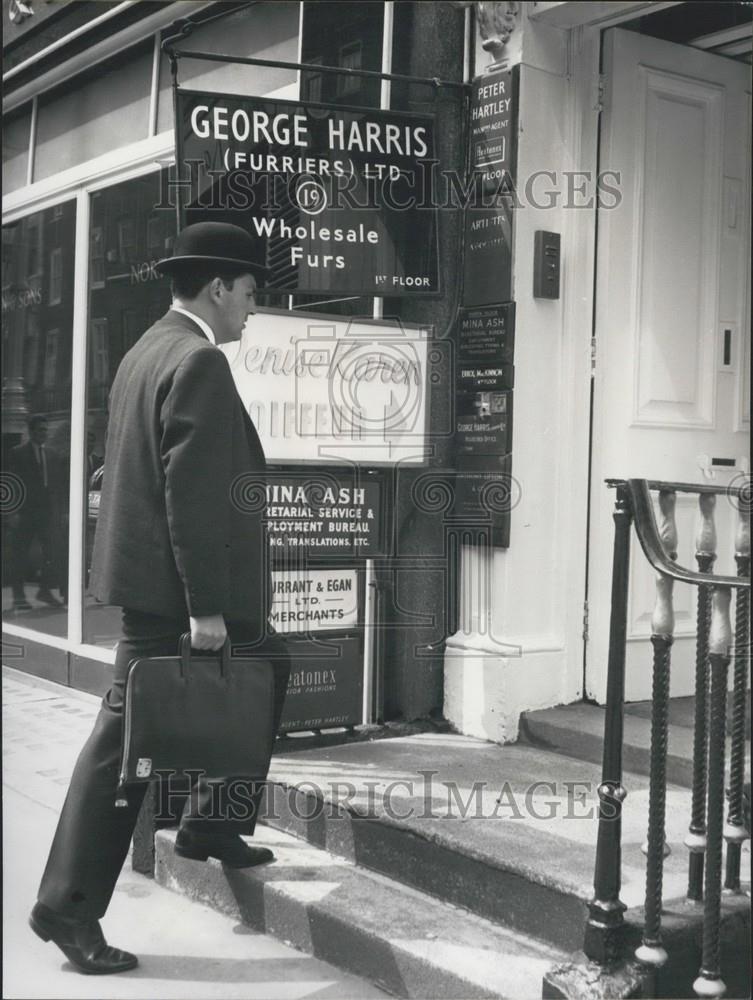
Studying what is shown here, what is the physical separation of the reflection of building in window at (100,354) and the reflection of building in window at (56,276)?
1.91 ft

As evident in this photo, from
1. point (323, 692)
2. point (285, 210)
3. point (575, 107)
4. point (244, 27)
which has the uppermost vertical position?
point (244, 27)

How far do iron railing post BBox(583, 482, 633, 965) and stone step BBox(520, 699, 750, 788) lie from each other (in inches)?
43.6

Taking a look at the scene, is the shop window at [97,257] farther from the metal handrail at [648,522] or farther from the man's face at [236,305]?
the metal handrail at [648,522]

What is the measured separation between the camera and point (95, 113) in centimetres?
661

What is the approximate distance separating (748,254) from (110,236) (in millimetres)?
3350

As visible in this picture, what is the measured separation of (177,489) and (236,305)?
70cm

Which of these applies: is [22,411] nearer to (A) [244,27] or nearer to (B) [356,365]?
(A) [244,27]

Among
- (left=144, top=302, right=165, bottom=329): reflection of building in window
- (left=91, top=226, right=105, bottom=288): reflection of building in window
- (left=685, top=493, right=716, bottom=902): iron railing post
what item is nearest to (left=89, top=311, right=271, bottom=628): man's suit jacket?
(left=685, top=493, right=716, bottom=902): iron railing post

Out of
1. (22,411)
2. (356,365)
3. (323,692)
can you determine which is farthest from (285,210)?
(22,411)

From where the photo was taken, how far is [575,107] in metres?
4.69

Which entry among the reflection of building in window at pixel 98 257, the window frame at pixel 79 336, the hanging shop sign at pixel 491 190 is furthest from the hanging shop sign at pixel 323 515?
the reflection of building in window at pixel 98 257

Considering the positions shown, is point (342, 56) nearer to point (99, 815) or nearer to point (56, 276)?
point (56, 276)

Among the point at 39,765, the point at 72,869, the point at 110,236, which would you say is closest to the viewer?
the point at 72,869

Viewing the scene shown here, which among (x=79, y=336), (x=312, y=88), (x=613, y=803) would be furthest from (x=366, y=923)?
(x=79, y=336)
